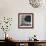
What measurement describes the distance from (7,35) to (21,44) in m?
0.72

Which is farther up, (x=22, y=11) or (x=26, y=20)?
(x=22, y=11)

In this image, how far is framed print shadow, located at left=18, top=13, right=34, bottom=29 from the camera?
4.74 metres

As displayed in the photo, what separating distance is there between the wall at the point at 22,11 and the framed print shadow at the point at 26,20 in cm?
10

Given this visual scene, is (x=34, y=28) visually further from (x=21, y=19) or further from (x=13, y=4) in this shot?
(x=13, y=4)

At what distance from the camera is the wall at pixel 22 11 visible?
4.72 meters

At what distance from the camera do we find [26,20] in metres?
4.78

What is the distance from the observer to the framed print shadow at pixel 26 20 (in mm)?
4739

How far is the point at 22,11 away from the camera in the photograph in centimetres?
475

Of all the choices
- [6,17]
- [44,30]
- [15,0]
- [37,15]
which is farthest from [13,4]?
[44,30]

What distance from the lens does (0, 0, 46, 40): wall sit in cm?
472

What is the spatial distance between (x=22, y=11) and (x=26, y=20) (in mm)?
342

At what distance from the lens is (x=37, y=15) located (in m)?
4.77

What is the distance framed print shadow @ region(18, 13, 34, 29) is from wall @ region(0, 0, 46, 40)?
10 cm

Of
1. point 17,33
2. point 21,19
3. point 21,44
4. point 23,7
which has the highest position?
point 23,7
